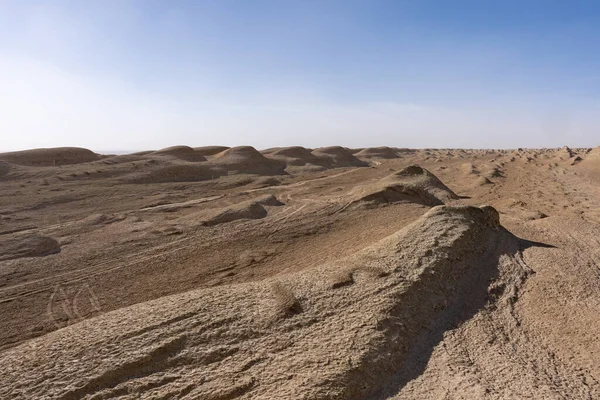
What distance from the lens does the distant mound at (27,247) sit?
10.3m

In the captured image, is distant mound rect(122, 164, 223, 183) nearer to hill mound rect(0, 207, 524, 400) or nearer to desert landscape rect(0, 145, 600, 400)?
desert landscape rect(0, 145, 600, 400)

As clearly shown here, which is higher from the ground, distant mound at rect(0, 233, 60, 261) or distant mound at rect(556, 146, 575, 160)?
distant mound at rect(556, 146, 575, 160)

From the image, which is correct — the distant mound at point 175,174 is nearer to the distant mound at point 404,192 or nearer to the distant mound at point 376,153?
the distant mound at point 404,192

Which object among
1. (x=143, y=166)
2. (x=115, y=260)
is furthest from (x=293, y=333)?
(x=143, y=166)

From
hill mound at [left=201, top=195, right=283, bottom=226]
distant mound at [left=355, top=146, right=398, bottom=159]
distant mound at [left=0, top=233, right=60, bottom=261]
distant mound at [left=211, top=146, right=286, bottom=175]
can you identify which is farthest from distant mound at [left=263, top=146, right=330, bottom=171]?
distant mound at [left=0, top=233, right=60, bottom=261]

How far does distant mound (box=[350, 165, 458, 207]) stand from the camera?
565 inches

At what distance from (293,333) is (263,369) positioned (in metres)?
0.67

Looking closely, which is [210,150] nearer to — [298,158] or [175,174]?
[298,158]

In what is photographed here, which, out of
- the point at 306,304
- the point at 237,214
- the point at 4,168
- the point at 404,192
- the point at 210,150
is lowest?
the point at 306,304

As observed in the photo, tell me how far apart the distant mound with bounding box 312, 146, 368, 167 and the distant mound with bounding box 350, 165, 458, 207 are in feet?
77.3

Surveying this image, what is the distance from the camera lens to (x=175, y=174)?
26609mm

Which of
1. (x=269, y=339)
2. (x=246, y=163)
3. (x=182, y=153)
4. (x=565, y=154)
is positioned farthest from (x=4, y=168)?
(x=565, y=154)

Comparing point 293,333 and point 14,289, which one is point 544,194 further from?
point 14,289

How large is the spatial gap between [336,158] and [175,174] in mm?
21585
